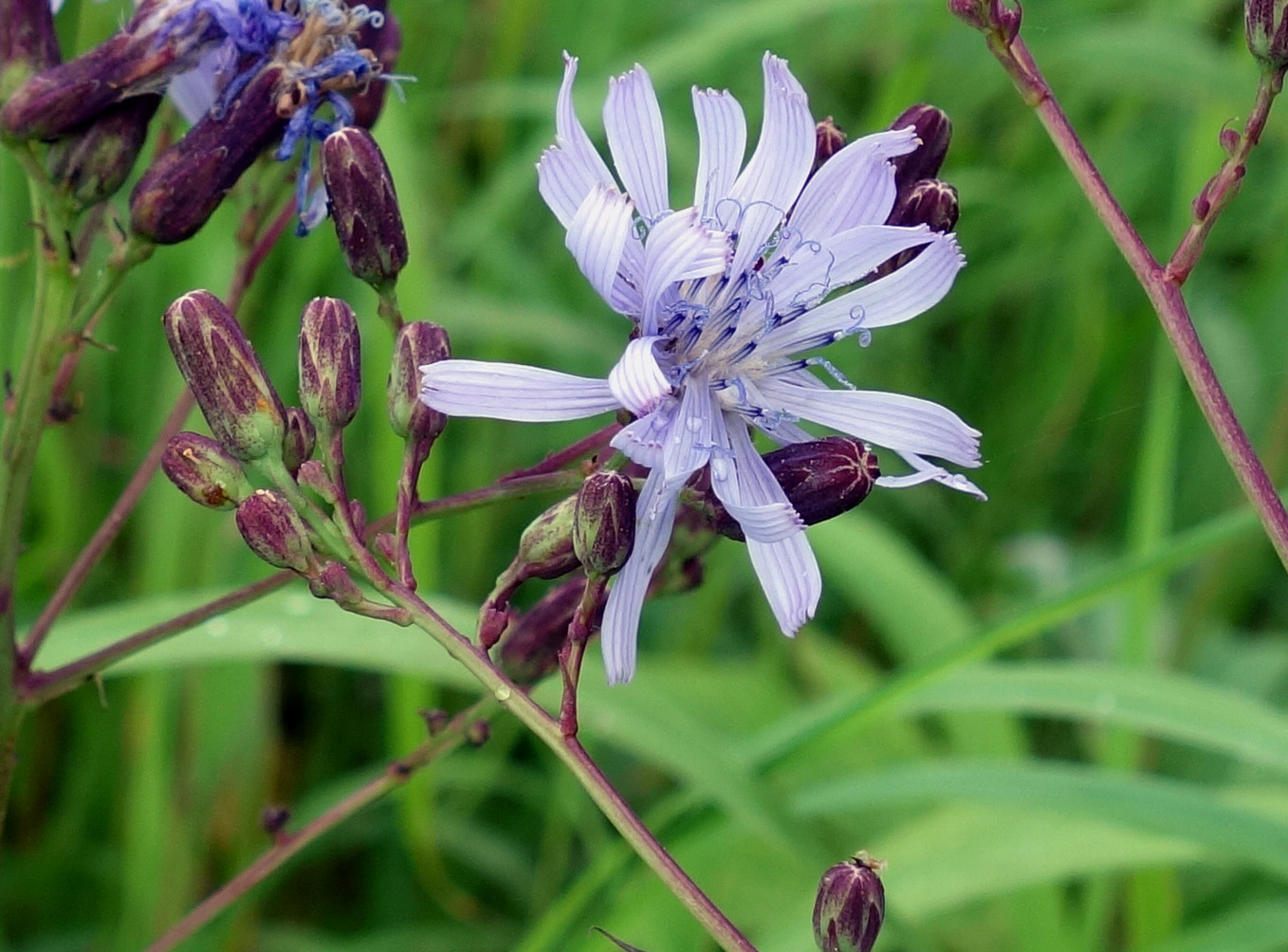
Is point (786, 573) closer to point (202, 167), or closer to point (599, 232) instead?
point (599, 232)

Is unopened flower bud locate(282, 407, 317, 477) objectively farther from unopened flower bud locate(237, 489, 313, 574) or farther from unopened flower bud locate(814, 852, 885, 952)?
unopened flower bud locate(814, 852, 885, 952)

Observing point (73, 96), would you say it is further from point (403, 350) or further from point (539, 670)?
point (539, 670)

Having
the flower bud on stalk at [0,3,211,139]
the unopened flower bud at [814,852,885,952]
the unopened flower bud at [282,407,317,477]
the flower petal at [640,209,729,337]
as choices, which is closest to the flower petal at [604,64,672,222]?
the flower petal at [640,209,729,337]

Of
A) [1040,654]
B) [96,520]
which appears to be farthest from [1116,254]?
[96,520]

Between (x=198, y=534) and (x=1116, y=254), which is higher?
(x=1116, y=254)

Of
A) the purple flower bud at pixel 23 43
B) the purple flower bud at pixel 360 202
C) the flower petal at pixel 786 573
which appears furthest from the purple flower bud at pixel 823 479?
the purple flower bud at pixel 23 43

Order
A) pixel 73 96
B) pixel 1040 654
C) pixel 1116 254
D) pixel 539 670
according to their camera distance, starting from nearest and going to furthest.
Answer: pixel 73 96, pixel 539 670, pixel 1040 654, pixel 1116 254
